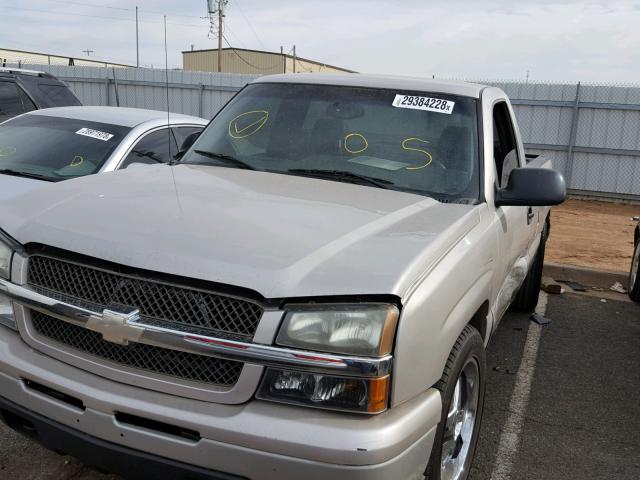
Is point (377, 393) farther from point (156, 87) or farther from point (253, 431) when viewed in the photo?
point (156, 87)

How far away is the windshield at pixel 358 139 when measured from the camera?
11.2 feet

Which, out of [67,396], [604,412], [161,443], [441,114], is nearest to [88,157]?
[441,114]

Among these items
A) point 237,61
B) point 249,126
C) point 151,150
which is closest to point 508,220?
point 249,126

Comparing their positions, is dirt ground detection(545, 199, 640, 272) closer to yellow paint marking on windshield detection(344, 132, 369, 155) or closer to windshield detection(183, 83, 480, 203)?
windshield detection(183, 83, 480, 203)

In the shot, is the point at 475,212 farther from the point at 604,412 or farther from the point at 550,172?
the point at 604,412

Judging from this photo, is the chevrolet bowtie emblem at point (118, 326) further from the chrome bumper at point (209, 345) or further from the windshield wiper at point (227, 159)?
the windshield wiper at point (227, 159)

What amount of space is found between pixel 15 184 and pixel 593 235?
9.56m

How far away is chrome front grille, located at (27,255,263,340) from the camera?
2.17 meters

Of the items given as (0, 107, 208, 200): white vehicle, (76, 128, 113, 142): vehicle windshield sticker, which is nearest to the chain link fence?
(0, 107, 208, 200): white vehicle

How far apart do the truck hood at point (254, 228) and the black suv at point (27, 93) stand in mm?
6038

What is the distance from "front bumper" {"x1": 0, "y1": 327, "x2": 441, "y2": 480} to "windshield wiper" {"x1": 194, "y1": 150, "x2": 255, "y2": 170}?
1.56m

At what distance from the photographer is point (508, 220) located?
11.9 feet

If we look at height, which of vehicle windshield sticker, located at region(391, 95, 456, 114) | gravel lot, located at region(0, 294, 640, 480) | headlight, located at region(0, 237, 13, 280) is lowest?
gravel lot, located at region(0, 294, 640, 480)

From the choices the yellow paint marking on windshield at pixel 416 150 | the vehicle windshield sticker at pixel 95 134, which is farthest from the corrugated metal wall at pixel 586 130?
the yellow paint marking on windshield at pixel 416 150
